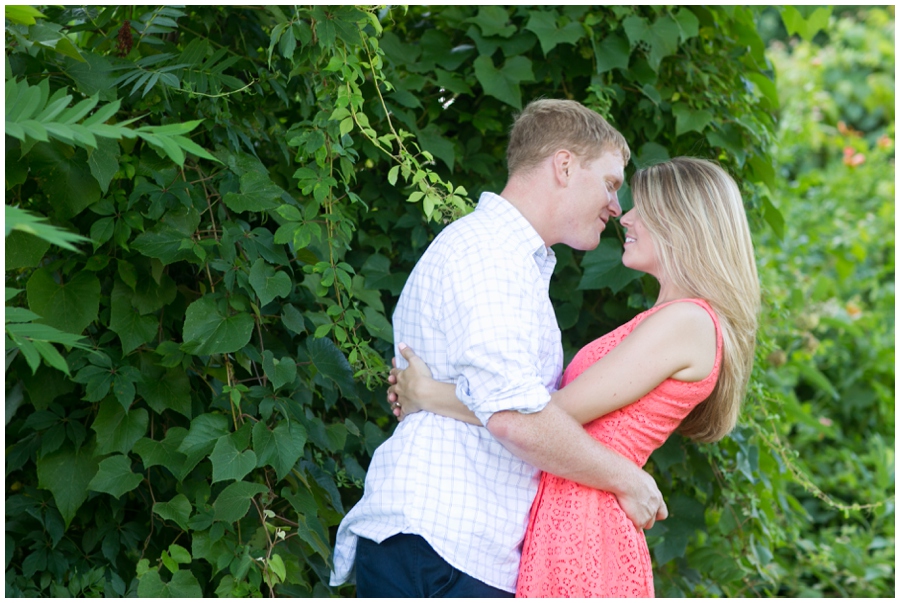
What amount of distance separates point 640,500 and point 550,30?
4.03 feet

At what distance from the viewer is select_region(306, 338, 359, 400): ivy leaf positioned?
1.83 metres

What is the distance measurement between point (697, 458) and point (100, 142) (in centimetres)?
174

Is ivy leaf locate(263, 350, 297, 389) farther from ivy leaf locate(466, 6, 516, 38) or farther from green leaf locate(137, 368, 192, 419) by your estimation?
ivy leaf locate(466, 6, 516, 38)

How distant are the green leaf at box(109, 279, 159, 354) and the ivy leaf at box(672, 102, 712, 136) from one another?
1.40m

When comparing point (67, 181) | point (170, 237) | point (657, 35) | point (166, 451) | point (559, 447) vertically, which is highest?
point (657, 35)

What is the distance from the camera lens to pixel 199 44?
1.83 m

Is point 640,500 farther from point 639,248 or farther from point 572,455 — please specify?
point 639,248

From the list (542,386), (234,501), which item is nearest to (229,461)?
(234,501)

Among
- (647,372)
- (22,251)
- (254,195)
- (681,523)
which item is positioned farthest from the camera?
(681,523)

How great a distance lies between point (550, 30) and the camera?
2223 millimetres

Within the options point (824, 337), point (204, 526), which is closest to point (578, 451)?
point (204, 526)

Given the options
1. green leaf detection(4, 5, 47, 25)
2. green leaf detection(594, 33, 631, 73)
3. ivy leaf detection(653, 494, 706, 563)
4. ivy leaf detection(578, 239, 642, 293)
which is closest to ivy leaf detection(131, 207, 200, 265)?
green leaf detection(4, 5, 47, 25)

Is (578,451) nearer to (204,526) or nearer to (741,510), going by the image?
(204,526)

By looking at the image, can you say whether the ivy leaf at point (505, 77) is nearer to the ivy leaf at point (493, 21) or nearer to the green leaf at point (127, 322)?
the ivy leaf at point (493, 21)
